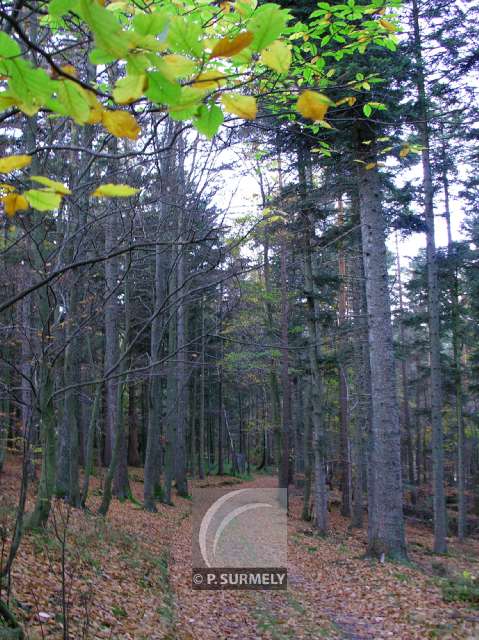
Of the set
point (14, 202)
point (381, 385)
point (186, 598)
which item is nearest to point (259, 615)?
point (186, 598)

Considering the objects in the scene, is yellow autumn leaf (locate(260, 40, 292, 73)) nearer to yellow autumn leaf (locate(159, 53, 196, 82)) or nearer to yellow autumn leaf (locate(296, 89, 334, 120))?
yellow autumn leaf (locate(296, 89, 334, 120))

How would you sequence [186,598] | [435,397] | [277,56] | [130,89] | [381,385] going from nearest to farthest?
[130,89] < [277,56] < [186,598] < [381,385] < [435,397]

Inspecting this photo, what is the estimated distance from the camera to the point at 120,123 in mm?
1257

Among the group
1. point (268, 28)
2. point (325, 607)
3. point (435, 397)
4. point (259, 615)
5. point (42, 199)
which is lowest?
point (325, 607)

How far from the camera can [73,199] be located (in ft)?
14.0

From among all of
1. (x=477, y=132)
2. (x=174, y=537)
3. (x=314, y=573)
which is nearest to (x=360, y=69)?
(x=477, y=132)

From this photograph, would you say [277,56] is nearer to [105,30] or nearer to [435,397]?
[105,30]

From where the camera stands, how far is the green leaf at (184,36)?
1113 mm

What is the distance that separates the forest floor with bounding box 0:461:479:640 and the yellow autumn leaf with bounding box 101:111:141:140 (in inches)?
120

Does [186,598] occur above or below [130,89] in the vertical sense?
below

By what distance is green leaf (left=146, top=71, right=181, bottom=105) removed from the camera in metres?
1.07

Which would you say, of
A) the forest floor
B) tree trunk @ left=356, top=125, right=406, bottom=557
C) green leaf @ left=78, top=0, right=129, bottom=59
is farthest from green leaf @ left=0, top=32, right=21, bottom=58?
tree trunk @ left=356, top=125, right=406, bottom=557

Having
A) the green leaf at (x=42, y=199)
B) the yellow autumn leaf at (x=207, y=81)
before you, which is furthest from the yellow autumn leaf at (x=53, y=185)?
the yellow autumn leaf at (x=207, y=81)

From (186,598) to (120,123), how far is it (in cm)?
674
